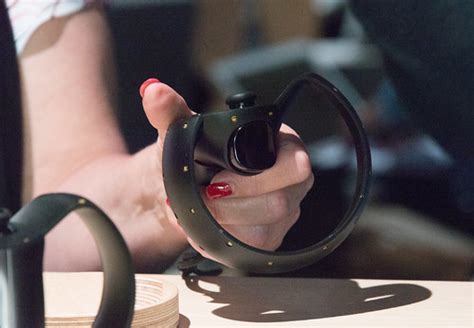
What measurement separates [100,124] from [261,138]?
1.09 feet

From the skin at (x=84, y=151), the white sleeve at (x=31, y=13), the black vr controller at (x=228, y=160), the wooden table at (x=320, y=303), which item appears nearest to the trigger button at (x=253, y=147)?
the black vr controller at (x=228, y=160)

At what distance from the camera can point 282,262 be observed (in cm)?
51

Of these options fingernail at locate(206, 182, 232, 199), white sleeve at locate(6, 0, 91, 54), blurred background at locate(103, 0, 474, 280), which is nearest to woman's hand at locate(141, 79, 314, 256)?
fingernail at locate(206, 182, 232, 199)

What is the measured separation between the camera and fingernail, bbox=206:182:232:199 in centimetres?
53

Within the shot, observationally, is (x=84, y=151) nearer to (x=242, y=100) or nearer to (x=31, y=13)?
(x=31, y=13)

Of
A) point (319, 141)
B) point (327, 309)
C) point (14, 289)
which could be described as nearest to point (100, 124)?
point (319, 141)

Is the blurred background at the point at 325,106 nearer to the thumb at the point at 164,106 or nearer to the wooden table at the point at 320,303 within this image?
the wooden table at the point at 320,303

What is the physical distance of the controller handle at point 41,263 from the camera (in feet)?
1.05

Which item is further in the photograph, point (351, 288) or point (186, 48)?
point (186, 48)

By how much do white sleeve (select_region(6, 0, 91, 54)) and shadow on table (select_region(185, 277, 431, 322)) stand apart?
0.33 metres

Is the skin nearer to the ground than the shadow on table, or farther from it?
farther from it

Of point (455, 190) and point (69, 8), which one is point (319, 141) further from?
point (69, 8)

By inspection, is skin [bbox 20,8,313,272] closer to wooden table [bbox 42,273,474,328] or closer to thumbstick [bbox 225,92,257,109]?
wooden table [bbox 42,273,474,328]

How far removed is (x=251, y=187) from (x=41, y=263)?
24 cm
